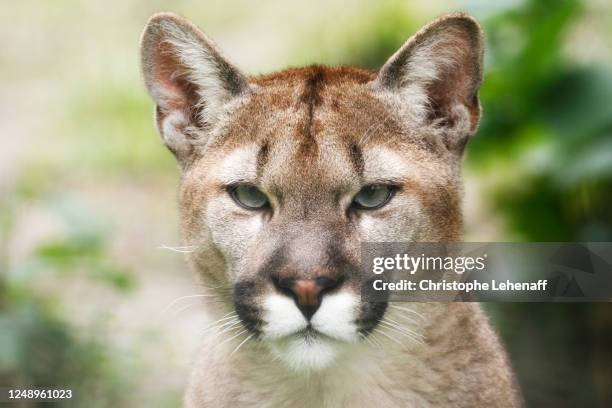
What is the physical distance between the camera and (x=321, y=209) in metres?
4.99

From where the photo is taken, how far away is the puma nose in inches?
183

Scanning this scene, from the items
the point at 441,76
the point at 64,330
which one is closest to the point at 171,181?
the point at 64,330

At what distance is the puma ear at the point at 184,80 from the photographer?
18.5ft

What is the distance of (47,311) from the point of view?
354 inches

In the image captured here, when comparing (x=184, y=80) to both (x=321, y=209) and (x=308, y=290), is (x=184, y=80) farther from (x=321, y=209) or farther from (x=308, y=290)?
(x=308, y=290)

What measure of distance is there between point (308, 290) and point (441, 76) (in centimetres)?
157

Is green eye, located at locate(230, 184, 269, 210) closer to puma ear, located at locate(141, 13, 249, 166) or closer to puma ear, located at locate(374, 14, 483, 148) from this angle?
puma ear, located at locate(141, 13, 249, 166)

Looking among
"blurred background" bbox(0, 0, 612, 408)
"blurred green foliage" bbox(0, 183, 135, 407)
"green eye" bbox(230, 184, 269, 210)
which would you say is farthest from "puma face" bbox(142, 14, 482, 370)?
"blurred green foliage" bbox(0, 183, 135, 407)

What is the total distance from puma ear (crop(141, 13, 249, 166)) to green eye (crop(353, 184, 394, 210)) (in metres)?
0.99

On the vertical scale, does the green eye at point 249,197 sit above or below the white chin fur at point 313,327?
above
